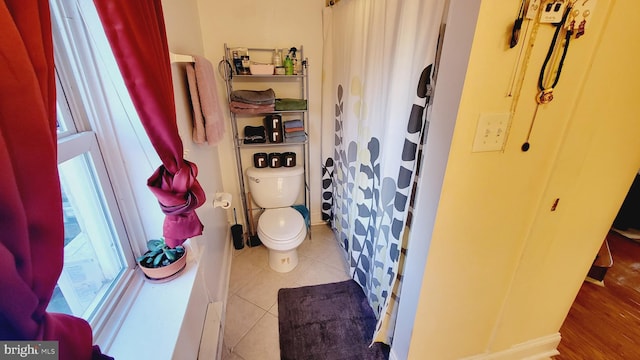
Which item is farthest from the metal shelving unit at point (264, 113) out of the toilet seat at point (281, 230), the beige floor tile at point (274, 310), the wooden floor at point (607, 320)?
the wooden floor at point (607, 320)

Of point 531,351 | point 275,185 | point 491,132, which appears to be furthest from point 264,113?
point 531,351

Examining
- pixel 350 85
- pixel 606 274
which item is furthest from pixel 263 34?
pixel 606 274

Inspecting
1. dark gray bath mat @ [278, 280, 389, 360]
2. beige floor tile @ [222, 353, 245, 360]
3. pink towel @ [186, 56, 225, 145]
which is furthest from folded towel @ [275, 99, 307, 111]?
beige floor tile @ [222, 353, 245, 360]

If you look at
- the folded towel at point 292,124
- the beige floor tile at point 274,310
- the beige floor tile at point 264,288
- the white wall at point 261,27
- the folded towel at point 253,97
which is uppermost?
the white wall at point 261,27

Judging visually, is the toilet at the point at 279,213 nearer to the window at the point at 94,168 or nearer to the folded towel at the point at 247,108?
the folded towel at the point at 247,108

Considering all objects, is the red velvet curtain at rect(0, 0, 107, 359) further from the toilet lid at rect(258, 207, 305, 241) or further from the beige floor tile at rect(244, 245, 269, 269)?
the beige floor tile at rect(244, 245, 269, 269)

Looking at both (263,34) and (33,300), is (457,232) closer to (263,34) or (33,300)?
(33,300)

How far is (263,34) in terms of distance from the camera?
1.89 meters

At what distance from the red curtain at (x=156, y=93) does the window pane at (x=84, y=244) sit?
0.69ft

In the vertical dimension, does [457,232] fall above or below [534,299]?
above

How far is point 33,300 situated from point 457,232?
3.75 feet

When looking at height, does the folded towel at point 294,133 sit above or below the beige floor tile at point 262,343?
above

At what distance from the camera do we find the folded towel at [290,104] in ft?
6.27

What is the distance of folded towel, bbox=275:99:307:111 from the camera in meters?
1.91
